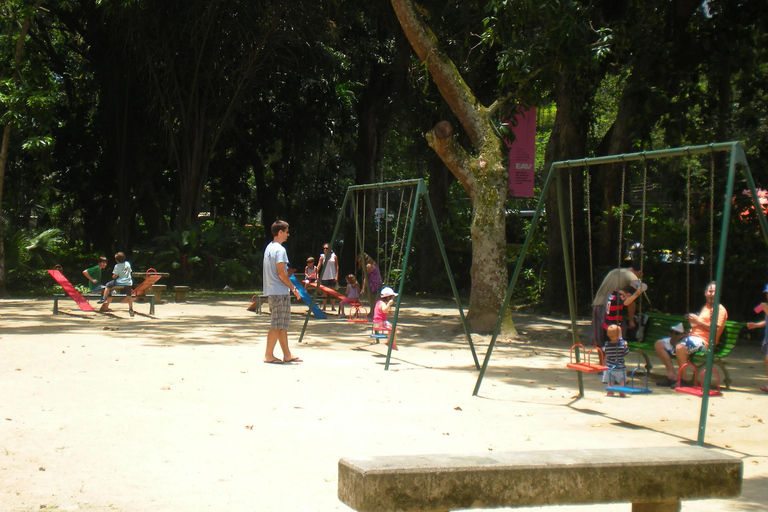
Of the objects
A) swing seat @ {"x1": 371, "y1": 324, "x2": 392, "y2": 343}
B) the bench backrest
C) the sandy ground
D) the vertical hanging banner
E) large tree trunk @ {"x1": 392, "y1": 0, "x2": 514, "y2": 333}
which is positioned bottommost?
the sandy ground

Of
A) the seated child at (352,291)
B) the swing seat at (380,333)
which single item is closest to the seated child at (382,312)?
the swing seat at (380,333)

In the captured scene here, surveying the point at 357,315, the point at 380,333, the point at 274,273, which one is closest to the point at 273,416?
the point at 274,273

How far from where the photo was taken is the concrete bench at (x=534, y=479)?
352 centimetres

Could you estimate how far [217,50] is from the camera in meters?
27.3

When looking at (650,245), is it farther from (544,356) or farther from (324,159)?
(324,159)

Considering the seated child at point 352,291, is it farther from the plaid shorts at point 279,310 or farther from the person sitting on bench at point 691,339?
the person sitting on bench at point 691,339

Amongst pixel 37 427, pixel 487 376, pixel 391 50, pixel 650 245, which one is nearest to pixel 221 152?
pixel 391 50

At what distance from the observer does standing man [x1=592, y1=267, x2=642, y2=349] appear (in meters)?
10.4

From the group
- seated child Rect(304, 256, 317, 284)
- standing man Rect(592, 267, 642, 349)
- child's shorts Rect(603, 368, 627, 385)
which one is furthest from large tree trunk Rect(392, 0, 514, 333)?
seated child Rect(304, 256, 317, 284)

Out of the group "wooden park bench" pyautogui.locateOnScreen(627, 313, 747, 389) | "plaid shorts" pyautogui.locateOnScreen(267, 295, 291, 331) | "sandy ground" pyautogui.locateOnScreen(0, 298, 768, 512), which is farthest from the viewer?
"plaid shorts" pyautogui.locateOnScreen(267, 295, 291, 331)

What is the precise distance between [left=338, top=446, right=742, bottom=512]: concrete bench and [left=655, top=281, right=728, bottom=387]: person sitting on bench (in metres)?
5.63

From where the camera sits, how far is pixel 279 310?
11094mm

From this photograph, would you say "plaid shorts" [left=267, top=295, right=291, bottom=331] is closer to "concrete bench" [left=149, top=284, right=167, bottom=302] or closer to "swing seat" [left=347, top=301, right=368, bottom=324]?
"swing seat" [left=347, top=301, right=368, bottom=324]

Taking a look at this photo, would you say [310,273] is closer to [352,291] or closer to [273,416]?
[352,291]
